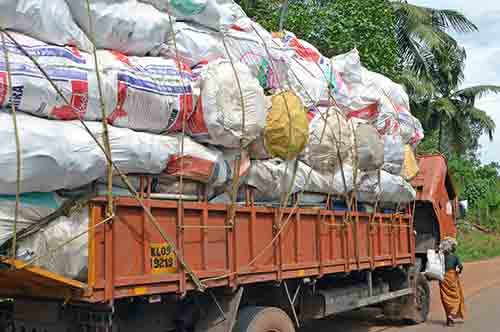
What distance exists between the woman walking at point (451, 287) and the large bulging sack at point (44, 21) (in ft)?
21.3

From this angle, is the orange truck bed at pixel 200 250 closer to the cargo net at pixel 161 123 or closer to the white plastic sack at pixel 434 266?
the cargo net at pixel 161 123

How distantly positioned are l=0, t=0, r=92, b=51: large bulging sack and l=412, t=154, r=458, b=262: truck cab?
6.21 meters

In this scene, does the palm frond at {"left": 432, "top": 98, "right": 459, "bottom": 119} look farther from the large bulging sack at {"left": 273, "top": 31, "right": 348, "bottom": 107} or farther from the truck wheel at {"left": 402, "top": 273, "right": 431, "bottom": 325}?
the large bulging sack at {"left": 273, "top": 31, "right": 348, "bottom": 107}

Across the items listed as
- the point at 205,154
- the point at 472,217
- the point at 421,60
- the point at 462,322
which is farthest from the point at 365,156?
the point at 472,217

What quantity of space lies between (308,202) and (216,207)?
5.04 feet

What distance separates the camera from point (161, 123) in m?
4.09

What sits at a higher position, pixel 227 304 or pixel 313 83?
pixel 313 83

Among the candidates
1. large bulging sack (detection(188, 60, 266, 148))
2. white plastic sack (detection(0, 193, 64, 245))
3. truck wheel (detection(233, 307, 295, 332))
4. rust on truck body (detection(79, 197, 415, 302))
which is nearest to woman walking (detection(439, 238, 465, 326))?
rust on truck body (detection(79, 197, 415, 302))

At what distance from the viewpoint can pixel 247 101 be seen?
4547 mm

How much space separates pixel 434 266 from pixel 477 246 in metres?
14.6

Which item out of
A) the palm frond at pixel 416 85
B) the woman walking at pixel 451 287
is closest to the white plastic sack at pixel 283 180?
the woman walking at pixel 451 287

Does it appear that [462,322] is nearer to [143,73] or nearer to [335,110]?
[335,110]

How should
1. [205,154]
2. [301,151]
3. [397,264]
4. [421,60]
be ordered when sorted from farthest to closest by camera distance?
1. [421,60]
2. [397,264]
3. [301,151]
4. [205,154]

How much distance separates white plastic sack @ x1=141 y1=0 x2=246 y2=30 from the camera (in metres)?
4.54
